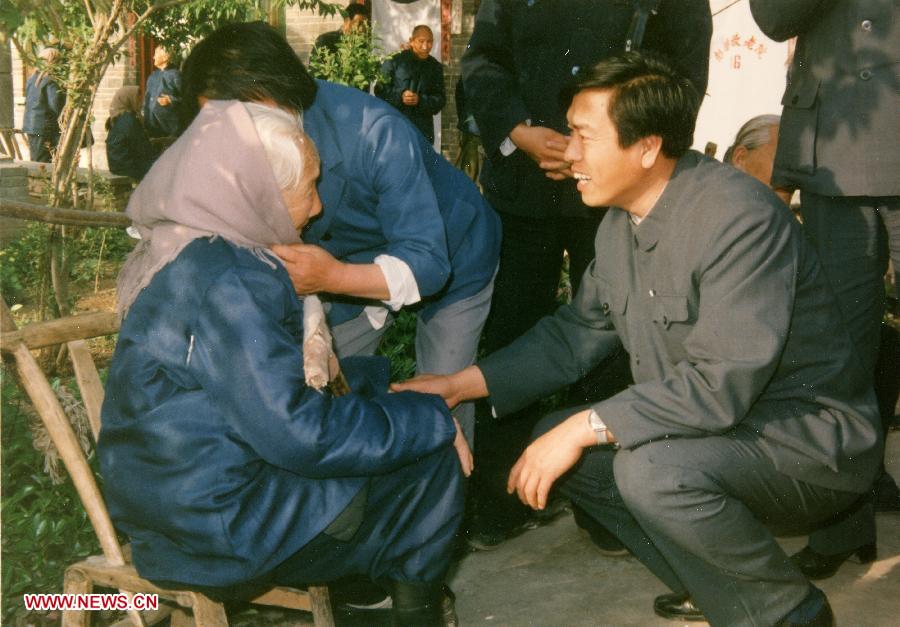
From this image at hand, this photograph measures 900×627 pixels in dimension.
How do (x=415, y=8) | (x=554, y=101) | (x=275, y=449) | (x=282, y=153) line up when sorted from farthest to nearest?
(x=415, y=8) → (x=554, y=101) → (x=282, y=153) → (x=275, y=449)

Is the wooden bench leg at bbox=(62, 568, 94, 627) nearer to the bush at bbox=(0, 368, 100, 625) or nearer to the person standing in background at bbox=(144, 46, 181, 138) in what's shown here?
the bush at bbox=(0, 368, 100, 625)

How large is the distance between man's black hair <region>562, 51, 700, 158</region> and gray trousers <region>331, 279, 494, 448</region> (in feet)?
2.63

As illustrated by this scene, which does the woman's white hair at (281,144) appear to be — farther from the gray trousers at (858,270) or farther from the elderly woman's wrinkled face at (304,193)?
the gray trousers at (858,270)

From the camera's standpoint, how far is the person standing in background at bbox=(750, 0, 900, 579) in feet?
10.0

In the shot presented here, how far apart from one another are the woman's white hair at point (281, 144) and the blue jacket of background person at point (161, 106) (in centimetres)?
945

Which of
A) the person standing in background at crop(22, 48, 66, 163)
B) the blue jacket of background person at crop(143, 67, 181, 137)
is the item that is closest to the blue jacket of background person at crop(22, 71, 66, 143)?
the person standing in background at crop(22, 48, 66, 163)

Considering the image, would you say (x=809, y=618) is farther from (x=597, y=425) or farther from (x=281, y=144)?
(x=281, y=144)

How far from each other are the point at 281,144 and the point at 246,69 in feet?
1.06

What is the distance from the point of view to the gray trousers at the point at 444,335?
3.09 meters

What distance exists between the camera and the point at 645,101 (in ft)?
8.50

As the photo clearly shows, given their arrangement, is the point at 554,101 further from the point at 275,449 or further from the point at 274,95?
the point at 275,449

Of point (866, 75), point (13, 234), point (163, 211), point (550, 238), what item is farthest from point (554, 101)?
point (13, 234)

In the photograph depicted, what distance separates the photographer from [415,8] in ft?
37.6

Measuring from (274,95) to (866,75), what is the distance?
1.90 meters
